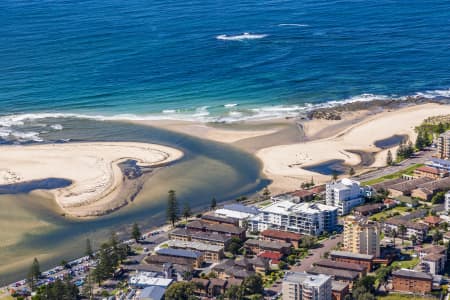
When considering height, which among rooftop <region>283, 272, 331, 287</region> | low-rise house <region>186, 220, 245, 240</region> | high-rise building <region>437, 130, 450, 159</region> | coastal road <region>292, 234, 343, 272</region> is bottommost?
coastal road <region>292, 234, 343, 272</region>

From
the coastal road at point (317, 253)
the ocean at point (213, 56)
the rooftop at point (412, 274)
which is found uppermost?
the ocean at point (213, 56)

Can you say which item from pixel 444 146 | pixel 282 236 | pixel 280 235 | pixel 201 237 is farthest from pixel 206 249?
pixel 444 146

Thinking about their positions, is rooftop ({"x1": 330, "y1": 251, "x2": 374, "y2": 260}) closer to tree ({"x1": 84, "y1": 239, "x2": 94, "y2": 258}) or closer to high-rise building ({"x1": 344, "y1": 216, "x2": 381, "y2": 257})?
high-rise building ({"x1": 344, "y1": 216, "x2": 381, "y2": 257})

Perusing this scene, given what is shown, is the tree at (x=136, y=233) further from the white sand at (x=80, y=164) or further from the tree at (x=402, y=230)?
the tree at (x=402, y=230)

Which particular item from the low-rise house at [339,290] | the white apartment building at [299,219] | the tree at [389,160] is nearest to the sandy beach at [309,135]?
the tree at [389,160]

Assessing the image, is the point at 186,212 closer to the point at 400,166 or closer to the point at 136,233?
the point at 136,233

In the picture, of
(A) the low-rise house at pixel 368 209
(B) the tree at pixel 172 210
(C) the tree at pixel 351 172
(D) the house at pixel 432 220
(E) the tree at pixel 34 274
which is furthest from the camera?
(C) the tree at pixel 351 172

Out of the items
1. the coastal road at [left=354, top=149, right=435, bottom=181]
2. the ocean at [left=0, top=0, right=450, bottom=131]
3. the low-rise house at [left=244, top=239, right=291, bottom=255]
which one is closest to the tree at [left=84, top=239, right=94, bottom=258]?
the low-rise house at [left=244, top=239, right=291, bottom=255]
